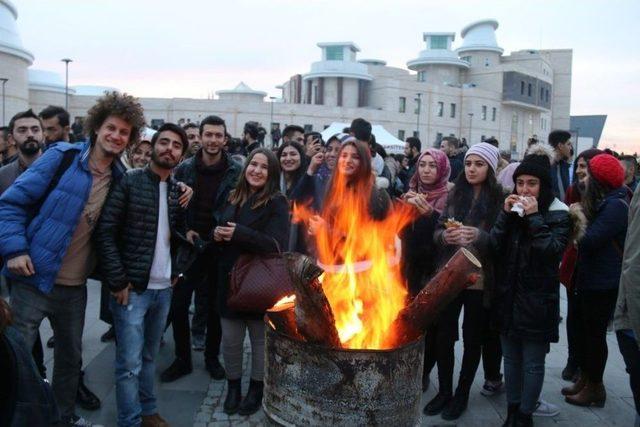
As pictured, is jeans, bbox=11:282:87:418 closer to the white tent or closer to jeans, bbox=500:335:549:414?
jeans, bbox=500:335:549:414

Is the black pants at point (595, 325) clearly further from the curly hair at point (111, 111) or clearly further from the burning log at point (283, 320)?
the curly hair at point (111, 111)

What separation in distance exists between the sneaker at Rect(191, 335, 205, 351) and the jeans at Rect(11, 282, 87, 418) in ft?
6.78

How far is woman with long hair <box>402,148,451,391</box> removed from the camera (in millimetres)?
4734

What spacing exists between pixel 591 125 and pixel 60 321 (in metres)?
29.2

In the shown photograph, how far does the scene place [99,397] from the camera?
4469mm

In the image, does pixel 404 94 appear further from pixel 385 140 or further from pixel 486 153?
pixel 486 153

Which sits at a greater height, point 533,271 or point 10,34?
point 10,34

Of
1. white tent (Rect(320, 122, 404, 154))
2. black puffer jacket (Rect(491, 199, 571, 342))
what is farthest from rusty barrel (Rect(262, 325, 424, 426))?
white tent (Rect(320, 122, 404, 154))

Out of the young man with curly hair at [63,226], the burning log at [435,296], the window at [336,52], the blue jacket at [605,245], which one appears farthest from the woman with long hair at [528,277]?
the window at [336,52]

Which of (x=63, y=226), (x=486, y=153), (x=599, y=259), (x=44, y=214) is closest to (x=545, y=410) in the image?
(x=599, y=259)

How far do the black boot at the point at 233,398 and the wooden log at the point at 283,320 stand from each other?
1.69 metres

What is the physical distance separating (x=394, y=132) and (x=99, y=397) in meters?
61.3

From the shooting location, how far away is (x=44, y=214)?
334cm

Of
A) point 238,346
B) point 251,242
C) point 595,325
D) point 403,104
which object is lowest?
point 238,346
